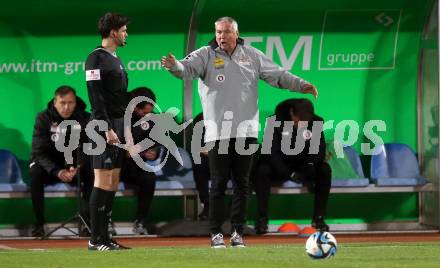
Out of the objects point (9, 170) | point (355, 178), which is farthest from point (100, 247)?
point (355, 178)

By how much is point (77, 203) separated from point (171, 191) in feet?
4.11

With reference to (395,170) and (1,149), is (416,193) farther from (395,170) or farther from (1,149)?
(1,149)

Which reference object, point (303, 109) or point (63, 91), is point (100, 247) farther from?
point (303, 109)

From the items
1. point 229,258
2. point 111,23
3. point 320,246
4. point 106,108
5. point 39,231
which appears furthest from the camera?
point 39,231

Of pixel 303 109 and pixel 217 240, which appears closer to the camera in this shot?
pixel 217 240

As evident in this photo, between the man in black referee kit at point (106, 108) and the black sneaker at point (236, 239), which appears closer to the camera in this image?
the man in black referee kit at point (106, 108)

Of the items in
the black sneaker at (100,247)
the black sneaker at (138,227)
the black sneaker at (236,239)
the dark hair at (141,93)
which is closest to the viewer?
the black sneaker at (100,247)

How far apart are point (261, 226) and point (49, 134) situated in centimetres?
268

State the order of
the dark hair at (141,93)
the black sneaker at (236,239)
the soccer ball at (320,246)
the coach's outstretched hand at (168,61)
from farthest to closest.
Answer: the dark hair at (141,93) < the black sneaker at (236,239) < the coach's outstretched hand at (168,61) < the soccer ball at (320,246)

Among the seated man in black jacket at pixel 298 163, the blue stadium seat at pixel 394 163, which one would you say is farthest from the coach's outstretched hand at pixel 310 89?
the blue stadium seat at pixel 394 163

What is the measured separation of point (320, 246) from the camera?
721 cm

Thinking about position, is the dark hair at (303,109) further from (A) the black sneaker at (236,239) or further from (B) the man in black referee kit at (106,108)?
(B) the man in black referee kit at (106,108)

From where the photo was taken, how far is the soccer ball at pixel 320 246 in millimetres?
7207

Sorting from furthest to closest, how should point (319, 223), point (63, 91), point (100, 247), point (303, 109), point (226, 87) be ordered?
point (303, 109) → point (319, 223) → point (63, 91) → point (226, 87) → point (100, 247)
